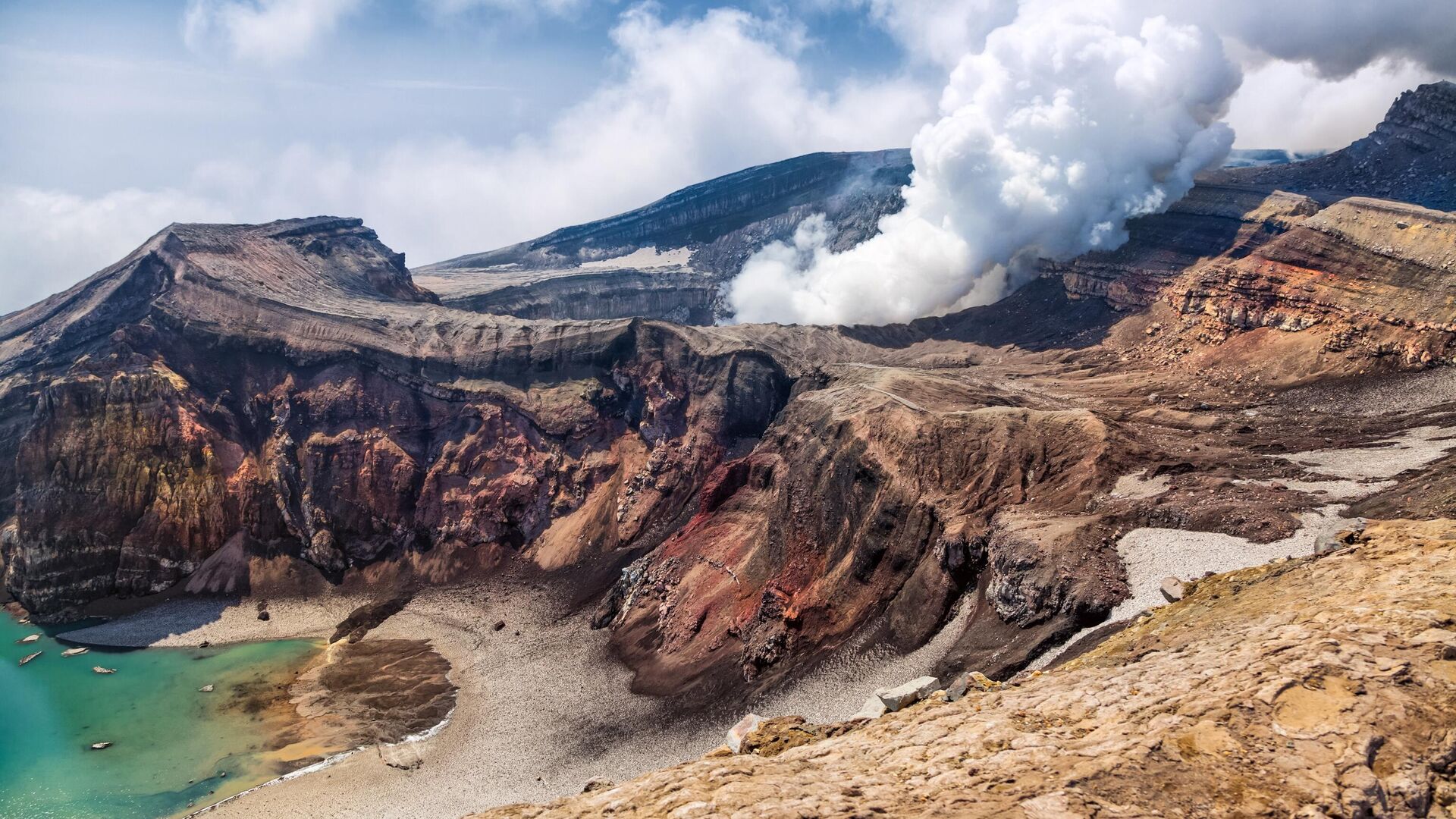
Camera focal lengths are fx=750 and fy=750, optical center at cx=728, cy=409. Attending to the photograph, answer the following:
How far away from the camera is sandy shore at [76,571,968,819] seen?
135ft

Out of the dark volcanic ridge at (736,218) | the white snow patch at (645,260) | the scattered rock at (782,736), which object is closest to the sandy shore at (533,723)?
→ the scattered rock at (782,736)

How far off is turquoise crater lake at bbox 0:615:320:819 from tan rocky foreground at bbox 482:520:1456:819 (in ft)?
146

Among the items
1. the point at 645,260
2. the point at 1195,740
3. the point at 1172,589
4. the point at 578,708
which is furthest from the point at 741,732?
the point at 645,260

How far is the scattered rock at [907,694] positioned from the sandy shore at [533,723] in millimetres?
12321

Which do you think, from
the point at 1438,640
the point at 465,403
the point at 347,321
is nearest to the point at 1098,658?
the point at 1438,640

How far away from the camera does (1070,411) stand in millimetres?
54688

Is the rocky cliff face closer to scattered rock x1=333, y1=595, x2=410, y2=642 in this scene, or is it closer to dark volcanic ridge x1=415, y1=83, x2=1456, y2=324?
dark volcanic ridge x1=415, y1=83, x2=1456, y2=324

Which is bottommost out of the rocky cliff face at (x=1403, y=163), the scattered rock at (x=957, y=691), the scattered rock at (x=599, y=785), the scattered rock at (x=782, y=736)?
the scattered rock at (x=599, y=785)

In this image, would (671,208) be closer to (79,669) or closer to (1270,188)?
(1270,188)

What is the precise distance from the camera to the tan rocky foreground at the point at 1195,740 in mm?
13273

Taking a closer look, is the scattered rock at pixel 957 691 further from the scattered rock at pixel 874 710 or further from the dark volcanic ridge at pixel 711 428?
the dark volcanic ridge at pixel 711 428

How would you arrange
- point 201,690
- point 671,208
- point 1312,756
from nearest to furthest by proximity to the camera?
point 1312,756 → point 201,690 → point 671,208

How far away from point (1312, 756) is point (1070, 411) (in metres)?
44.0

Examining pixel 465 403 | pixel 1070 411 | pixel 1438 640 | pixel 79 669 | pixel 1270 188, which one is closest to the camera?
pixel 1438 640
